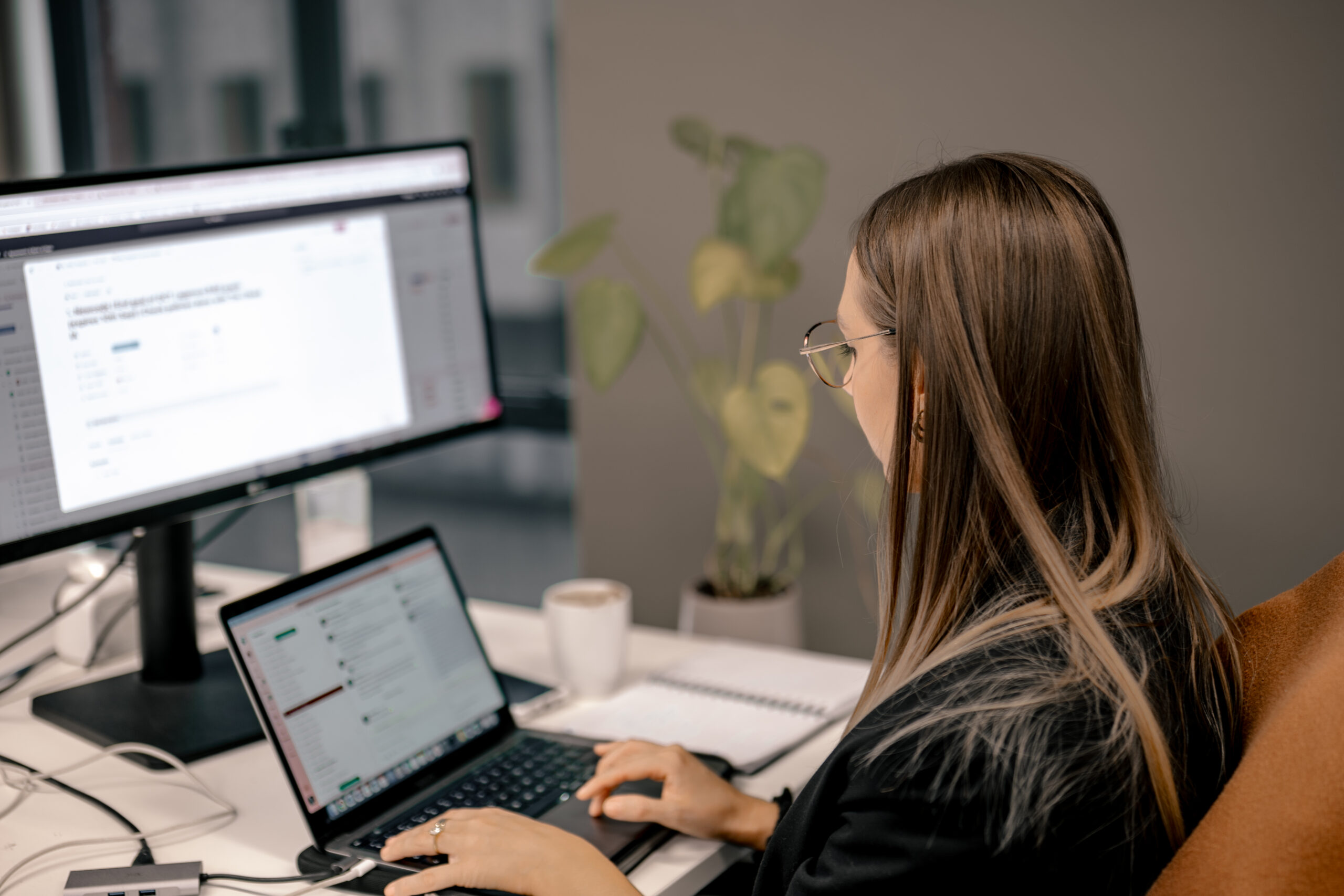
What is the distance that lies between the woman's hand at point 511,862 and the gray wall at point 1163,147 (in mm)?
1080

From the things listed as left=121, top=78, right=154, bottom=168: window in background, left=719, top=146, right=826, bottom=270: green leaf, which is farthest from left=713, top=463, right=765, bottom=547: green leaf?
left=121, top=78, right=154, bottom=168: window in background

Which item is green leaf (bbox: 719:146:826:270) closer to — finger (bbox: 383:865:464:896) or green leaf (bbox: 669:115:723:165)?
green leaf (bbox: 669:115:723:165)

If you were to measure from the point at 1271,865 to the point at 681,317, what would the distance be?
174 centimetres

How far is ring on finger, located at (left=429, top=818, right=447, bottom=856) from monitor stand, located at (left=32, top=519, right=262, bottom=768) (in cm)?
30

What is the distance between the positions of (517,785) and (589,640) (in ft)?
0.77

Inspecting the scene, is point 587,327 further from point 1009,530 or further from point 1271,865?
point 1271,865

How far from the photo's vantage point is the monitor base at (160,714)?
→ 1.01 metres

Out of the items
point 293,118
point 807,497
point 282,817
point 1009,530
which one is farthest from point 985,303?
point 293,118

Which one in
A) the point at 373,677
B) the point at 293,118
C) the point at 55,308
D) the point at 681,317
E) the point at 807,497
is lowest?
the point at 807,497

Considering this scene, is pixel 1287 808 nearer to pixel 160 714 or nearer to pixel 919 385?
pixel 919 385

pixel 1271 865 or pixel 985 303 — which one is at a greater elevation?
pixel 985 303

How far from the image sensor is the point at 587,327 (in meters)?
1.82

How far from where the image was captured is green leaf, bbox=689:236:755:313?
165 centimetres

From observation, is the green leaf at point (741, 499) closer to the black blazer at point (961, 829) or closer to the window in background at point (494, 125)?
the black blazer at point (961, 829)
